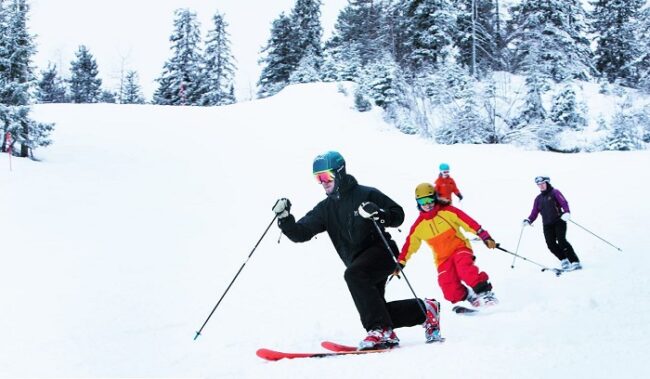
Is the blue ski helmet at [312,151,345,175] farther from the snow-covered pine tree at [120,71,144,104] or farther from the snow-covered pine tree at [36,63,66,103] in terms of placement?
the snow-covered pine tree at [120,71,144,104]

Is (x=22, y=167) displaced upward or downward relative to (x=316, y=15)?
downward

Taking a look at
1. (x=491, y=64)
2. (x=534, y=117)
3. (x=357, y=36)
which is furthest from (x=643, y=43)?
(x=357, y=36)

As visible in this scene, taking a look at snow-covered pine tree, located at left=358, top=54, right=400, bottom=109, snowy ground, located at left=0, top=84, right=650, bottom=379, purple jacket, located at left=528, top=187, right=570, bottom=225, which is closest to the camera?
snowy ground, located at left=0, top=84, right=650, bottom=379

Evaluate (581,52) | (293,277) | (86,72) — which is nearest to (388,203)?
(293,277)

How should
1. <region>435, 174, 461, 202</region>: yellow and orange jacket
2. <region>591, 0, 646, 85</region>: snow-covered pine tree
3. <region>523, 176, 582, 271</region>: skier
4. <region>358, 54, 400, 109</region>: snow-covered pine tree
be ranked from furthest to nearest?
<region>591, 0, 646, 85</region>: snow-covered pine tree → <region>358, 54, 400, 109</region>: snow-covered pine tree → <region>435, 174, 461, 202</region>: yellow and orange jacket → <region>523, 176, 582, 271</region>: skier

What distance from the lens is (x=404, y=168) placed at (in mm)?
18625

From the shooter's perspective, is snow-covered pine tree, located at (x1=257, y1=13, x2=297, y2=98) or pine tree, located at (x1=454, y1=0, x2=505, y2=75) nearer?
pine tree, located at (x1=454, y1=0, x2=505, y2=75)

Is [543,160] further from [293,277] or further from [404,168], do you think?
[293,277]

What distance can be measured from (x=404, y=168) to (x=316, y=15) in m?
33.5

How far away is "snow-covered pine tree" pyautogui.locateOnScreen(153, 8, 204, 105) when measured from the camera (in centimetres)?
5088

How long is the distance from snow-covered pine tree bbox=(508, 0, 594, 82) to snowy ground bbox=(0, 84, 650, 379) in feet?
30.8

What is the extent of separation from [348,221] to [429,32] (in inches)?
1250

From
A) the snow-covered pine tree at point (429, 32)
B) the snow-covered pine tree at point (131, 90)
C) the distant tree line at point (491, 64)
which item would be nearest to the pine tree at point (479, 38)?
the distant tree line at point (491, 64)

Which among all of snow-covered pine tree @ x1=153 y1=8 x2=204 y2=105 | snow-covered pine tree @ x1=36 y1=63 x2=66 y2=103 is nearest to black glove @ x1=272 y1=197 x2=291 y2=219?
snow-covered pine tree @ x1=153 y1=8 x2=204 y2=105
